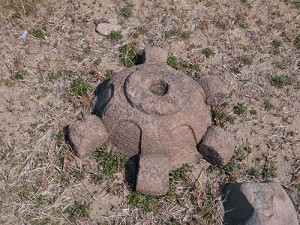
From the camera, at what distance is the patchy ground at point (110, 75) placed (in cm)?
452

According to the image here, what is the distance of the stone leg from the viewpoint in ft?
14.1

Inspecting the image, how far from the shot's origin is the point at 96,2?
7.02m

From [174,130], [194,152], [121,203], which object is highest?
[174,130]

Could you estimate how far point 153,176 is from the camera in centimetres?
429

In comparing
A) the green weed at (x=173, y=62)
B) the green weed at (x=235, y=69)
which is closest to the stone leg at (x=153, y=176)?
the green weed at (x=173, y=62)

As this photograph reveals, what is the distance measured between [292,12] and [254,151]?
3349 mm

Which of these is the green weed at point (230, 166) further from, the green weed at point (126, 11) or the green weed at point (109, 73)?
the green weed at point (126, 11)

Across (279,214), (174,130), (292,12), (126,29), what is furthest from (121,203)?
(292,12)

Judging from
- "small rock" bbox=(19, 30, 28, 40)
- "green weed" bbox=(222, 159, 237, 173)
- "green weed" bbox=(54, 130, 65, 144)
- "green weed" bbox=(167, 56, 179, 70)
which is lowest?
"green weed" bbox=(54, 130, 65, 144)

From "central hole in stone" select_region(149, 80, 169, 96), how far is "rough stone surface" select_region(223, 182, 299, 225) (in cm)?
138

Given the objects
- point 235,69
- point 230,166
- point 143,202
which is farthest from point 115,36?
point 143,202

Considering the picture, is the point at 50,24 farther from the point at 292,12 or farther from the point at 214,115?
the point at 292,12

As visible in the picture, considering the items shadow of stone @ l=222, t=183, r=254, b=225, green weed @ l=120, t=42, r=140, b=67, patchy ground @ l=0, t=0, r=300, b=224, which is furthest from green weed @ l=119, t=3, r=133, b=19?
shadow of stone @ l=222, t=183, r=254, b=225

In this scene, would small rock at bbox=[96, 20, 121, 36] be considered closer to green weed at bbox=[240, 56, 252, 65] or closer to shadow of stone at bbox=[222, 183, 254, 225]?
green weed at bbox=[240, 56, 252, 65]
